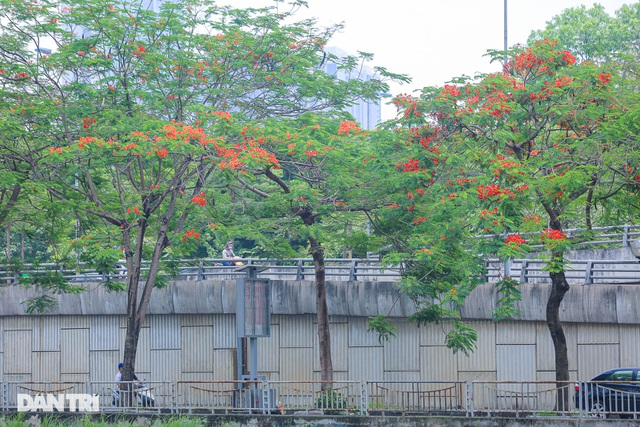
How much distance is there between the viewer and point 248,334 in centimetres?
2227

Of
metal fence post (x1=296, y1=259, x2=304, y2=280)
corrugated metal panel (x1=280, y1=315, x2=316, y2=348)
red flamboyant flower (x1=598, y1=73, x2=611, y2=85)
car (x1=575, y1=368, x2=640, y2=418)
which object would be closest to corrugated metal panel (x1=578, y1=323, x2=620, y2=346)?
car (x1=575, y1=368, x2=640, y2=418)

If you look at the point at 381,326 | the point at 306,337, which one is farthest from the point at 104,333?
the point at 381,326

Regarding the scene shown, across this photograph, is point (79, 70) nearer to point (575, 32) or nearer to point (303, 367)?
point (303, 367)

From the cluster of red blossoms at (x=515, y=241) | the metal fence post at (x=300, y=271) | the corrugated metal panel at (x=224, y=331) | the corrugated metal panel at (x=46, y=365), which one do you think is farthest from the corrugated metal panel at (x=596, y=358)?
the corrugated metal panel at (x=46, y=365)

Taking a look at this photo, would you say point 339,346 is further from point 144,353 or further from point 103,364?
point 103,364

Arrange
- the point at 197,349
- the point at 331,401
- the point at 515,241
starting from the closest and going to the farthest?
1. the point at 515,241
2. the point at 331,401
3. the point at 197,349

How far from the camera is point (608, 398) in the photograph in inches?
747

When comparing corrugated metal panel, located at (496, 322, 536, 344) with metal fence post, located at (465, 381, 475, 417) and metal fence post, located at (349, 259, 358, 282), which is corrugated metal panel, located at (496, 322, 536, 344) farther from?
metal fence post, located at (465, 381, 475, 417)

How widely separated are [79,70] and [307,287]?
9.06 meters

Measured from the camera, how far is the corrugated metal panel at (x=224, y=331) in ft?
92.7

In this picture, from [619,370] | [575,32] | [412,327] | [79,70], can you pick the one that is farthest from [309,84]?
[575,32]

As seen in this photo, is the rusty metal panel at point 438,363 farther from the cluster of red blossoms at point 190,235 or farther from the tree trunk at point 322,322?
the cluster of red blossoms at point 190,235

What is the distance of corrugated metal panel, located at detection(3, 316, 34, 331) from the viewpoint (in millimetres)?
30469

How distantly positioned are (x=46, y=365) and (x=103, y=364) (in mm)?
2144
